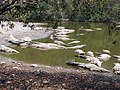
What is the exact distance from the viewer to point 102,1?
15.8 metres

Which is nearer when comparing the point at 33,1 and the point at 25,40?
the point at 33,1

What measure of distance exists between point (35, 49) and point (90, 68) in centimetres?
1251

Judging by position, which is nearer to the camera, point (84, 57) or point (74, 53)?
point (84, 57)

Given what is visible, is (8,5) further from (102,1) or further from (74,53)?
(74,53)

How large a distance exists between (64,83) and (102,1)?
4.48 meters

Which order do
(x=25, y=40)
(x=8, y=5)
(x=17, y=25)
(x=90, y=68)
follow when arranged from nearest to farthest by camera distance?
(x=8, y=5) < (x=90, y=68) < (x=25, y=40) < (x=17, y=25)

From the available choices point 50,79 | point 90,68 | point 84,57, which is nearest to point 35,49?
point 84,57

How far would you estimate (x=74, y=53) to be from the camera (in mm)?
38062

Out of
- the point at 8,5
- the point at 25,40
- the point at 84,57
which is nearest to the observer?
the point at 8,5

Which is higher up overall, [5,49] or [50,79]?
Answer: [50,79]

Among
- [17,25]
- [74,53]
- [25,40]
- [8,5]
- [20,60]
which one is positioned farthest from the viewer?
[17,25]

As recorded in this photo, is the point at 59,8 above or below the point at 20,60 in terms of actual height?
above

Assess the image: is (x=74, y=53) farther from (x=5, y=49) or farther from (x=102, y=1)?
(x=102, y=1)

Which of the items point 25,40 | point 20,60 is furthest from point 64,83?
point 25,40
